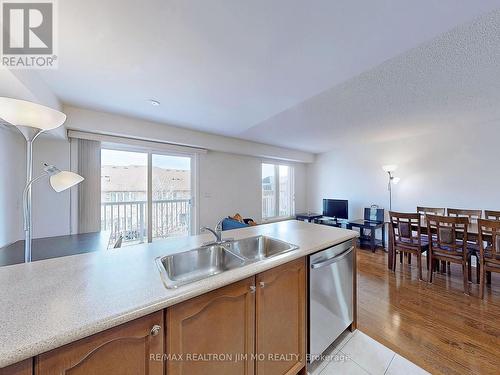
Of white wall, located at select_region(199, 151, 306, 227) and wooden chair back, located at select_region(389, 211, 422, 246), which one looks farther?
white wall, located at select_region(199, 151, 306, 227)

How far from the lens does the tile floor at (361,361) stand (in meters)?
1.48

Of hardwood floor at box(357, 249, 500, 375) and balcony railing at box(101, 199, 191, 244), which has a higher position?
balcony railing at box(101, 199, 191, 244)

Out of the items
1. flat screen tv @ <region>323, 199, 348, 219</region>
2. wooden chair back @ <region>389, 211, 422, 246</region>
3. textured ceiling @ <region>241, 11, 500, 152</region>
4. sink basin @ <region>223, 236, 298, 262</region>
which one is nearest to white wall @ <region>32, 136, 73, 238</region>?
sink basin @ <region>223, 236, 298, 262</region>

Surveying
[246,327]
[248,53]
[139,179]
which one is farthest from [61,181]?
[139,179]

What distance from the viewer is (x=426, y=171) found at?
3.88 meters

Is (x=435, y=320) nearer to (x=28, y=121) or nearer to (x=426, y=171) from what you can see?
(x=426, y=171)

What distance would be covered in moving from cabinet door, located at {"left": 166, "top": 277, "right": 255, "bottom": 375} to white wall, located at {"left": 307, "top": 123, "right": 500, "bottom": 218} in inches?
171

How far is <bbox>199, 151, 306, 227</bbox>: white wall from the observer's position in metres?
4.20

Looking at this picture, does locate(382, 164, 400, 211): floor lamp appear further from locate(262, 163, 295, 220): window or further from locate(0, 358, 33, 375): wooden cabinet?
locate(0, 358, 33, 375): wooden cabinet

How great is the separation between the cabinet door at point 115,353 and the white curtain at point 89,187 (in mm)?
2915

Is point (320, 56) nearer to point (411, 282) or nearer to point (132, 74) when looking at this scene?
point (132, 74)

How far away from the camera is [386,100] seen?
241 centimetres

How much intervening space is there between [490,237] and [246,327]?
306 centimetres

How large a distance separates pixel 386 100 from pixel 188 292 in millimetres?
→ 2845
